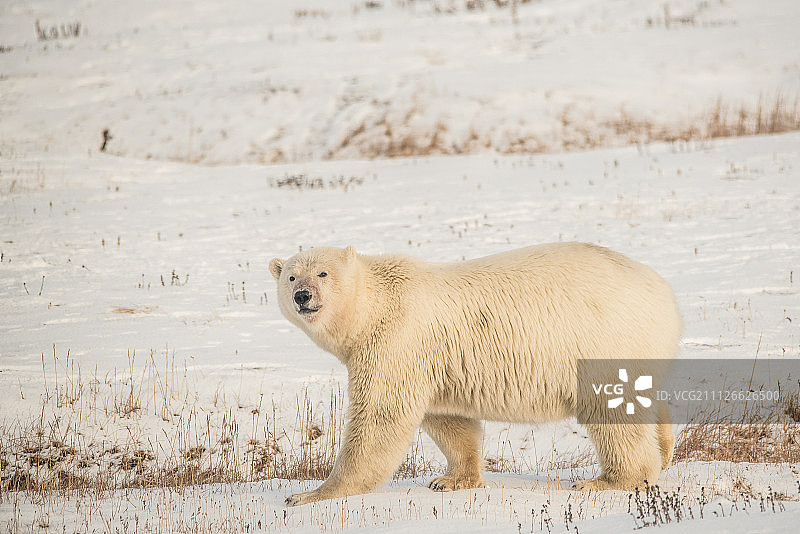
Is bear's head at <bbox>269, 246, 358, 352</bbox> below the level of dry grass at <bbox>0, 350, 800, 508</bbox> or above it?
above

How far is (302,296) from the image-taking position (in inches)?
234

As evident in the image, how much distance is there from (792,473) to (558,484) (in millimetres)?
1918

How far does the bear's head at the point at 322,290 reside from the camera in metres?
5.98

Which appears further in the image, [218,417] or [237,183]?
[237,183]

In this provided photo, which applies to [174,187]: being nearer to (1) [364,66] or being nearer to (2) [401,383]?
(1) [364,66]

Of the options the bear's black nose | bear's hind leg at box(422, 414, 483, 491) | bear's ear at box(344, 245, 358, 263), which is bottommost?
bear's hind leg at box(422, 414, 483, 491)

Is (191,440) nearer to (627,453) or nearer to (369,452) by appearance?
(369,452)

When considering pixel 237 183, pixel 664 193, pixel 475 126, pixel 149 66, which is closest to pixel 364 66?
pixel 475 126

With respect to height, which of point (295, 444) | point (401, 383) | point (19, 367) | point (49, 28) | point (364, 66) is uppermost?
point (49, 28)

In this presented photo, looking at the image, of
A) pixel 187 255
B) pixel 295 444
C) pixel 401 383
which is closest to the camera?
pixel 401 383

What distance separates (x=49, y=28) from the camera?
3412 centimetres

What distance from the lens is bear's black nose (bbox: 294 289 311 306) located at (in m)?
5.94

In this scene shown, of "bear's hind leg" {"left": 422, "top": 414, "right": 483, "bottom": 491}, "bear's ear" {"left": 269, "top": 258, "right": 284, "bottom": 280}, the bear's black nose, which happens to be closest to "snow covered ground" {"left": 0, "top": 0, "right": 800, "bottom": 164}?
"bear's ear" {"left": 269, "top": 258, "right": 284, "bottom": 280}

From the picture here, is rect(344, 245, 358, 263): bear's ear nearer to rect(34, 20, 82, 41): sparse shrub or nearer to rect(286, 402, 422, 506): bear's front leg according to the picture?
rect(286, 402, 422, 506): bear's front leg
